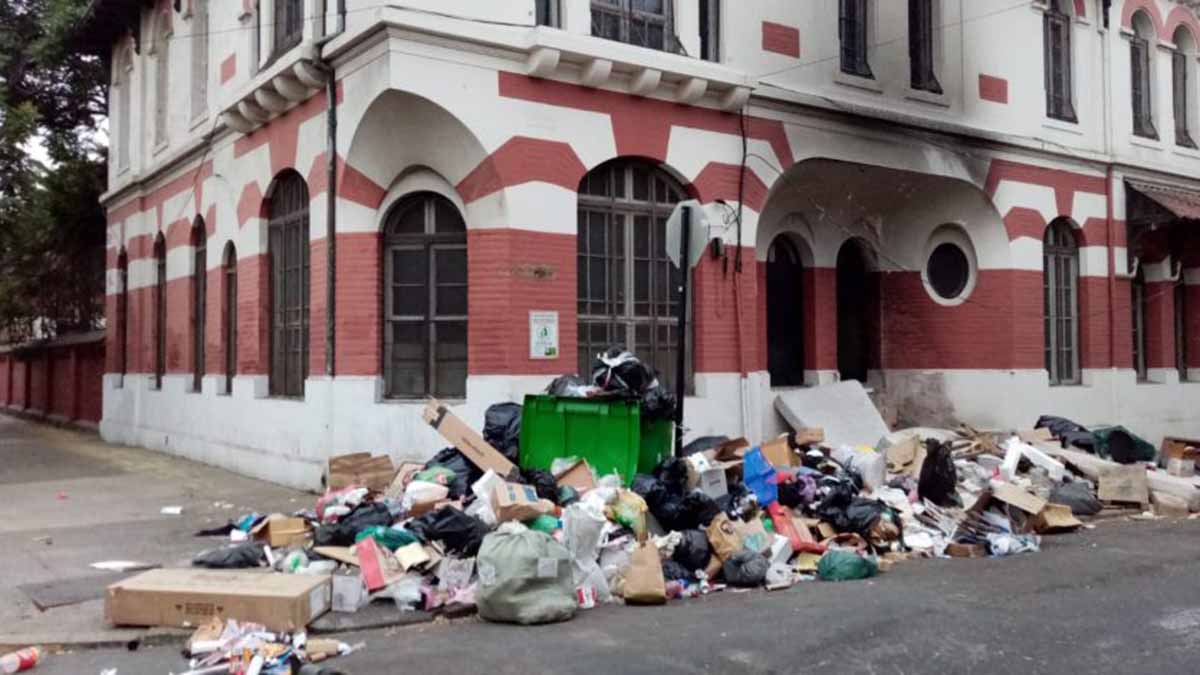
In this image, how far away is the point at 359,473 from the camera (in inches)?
393

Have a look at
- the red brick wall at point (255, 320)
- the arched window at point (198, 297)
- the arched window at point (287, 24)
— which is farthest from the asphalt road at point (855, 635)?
the arched window at point (198, 297)

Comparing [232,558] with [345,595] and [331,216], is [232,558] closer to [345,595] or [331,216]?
[345,595]

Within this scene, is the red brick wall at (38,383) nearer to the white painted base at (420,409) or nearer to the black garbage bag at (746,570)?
the white painted base at (420,409)

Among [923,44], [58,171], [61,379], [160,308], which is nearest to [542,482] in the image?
[923,44]

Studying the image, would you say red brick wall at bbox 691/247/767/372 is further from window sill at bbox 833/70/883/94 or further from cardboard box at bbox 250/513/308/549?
cardboard box at bbox 250/513/308/549

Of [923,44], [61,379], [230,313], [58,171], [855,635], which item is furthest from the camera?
[61,379]

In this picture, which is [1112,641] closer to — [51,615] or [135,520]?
[51,615]

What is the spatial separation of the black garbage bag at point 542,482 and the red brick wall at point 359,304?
2987mm

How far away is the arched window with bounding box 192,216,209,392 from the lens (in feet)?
53.0

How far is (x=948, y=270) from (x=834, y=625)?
10.4 m

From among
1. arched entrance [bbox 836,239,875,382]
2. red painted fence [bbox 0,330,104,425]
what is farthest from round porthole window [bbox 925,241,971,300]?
red painted fence [bbox 0,330,104,425]

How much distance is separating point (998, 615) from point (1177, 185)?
560 inches

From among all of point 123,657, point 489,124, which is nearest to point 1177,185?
point 489,124

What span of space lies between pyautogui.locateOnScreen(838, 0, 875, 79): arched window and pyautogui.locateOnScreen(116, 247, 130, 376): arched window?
14128mm
